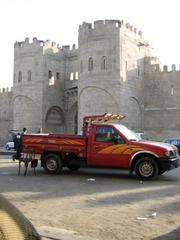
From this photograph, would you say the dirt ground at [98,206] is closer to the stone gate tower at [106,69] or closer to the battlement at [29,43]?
the stone gate tower at [106,69]

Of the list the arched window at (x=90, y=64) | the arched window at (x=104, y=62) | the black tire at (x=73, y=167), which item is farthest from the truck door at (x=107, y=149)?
the arched window at (x=90, y=64)

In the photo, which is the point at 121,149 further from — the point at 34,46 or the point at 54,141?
A: the point at 34,46

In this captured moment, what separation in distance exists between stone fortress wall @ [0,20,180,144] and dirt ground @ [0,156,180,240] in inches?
956

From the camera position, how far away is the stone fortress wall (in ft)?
114

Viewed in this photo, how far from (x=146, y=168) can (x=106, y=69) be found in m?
24.6

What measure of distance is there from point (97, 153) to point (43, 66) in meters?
32.1

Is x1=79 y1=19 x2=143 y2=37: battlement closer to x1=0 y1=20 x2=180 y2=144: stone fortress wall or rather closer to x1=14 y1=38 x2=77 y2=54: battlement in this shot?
x1=0 y1=20 x2=180 y2=144: stone fortress wall

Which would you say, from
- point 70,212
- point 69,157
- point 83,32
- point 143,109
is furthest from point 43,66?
point 70,212

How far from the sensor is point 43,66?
42375 mm

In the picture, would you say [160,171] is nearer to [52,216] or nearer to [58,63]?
[52,216]

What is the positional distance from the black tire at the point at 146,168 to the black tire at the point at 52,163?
8.33ft

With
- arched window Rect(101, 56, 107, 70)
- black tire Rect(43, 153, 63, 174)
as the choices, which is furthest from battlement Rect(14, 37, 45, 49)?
black tire Rect(43, 153, 63, 174)

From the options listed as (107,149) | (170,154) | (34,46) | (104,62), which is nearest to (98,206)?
(107,149)

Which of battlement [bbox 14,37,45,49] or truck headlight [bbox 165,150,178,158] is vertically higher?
battlement [bbox 14,37,45,49]
